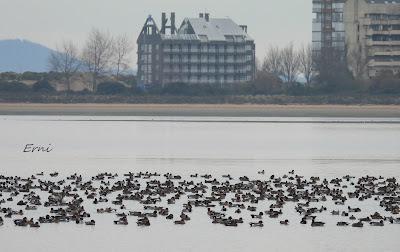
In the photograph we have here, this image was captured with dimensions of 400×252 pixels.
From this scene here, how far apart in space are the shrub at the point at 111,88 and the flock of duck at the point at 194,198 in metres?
111

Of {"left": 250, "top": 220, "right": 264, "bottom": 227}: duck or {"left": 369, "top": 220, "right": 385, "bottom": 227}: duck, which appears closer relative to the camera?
{"left": 250, "top": 220, "right": 264, "bottom": 227}: duck

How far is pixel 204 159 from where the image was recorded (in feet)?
230

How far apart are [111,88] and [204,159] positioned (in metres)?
97.8

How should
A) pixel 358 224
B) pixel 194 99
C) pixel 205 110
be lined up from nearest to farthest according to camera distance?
pixel 358 224 → pixel 205 110 → pixel 194 99

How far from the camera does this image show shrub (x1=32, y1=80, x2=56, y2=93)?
165 m

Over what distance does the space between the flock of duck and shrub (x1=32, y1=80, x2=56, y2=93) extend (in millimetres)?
111606

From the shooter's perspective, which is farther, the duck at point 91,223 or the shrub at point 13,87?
the shrub at point 13,87

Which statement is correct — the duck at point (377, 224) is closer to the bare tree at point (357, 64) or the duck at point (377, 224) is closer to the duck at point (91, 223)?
the duck at point (91, 223)

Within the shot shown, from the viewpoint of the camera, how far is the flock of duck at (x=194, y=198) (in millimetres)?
40081

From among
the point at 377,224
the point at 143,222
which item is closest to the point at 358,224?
the point at 377,224

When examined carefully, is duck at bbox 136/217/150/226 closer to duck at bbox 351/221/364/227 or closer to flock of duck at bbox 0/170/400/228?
flock of duck at bbox 0/170/400/228

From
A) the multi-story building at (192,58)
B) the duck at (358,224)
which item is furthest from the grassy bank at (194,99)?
the duck at (358,224)

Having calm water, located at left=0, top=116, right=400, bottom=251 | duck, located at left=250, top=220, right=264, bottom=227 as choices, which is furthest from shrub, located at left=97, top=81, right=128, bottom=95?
duck, located at left=250, top=220, right=264, bottom=227

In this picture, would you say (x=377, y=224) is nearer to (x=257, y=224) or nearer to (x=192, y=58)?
(x=257, y=224)
